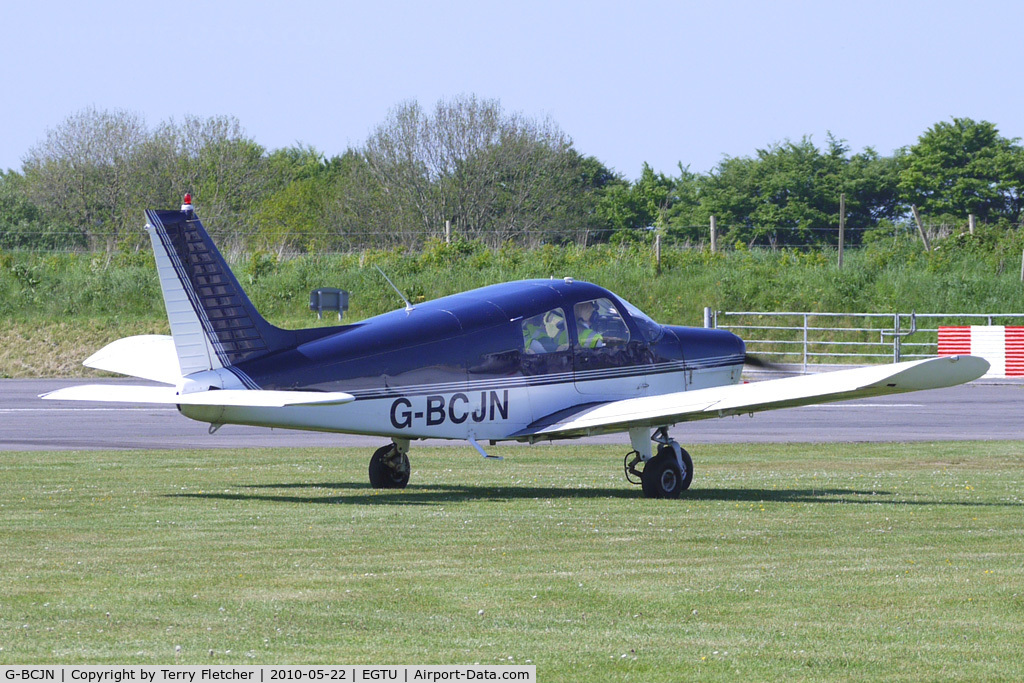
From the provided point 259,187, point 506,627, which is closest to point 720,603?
point 506,627

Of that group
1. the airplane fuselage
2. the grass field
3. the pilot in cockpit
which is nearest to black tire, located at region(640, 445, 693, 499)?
the grass field

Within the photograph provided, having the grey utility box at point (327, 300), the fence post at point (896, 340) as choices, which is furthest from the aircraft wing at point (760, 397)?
the grey utility box at point (327, 300)

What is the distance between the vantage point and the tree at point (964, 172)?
272ft

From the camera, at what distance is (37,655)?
23.8 feet

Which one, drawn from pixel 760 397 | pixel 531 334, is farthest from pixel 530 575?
pixel 531 334

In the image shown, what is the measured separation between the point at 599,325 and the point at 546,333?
778 mm

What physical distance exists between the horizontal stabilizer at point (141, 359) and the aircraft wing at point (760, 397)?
13.8 feet

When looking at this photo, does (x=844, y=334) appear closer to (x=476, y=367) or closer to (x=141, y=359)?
(x=476, y=367)

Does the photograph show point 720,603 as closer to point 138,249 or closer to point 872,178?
point 138,249

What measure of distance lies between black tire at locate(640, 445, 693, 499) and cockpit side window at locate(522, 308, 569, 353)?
172 centimetres

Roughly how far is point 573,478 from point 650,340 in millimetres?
2285

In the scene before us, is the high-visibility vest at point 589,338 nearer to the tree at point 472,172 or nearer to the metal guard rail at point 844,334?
the metal guard rail at point 844,334

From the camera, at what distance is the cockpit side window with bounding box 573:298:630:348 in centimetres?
1628

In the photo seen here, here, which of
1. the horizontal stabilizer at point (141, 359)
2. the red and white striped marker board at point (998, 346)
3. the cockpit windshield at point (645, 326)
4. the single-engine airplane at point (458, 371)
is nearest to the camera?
the single-engine airplane at point (458, 371)
